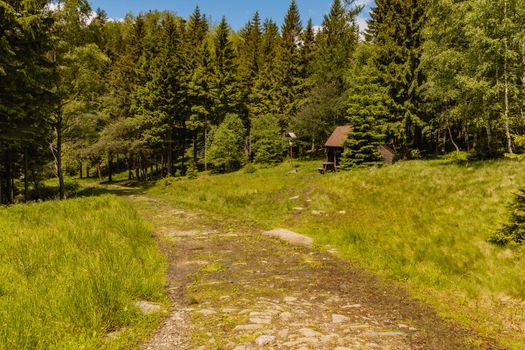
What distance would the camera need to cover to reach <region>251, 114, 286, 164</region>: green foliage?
1879 inches

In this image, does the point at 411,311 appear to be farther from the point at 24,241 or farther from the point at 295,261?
the point at 24,241

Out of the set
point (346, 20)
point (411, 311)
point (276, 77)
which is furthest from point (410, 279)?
point (346, 20)

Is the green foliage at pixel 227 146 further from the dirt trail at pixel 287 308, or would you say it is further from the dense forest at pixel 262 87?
the dirt trail at pixel 287 308

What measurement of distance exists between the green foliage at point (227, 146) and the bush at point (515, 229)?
124 feet

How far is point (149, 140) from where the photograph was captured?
44.5 meters

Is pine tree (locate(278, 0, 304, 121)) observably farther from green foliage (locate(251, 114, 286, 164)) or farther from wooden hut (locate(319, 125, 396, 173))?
wooden hut (locate(319, 125, 396, 173))

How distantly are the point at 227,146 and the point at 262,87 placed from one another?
654 inches

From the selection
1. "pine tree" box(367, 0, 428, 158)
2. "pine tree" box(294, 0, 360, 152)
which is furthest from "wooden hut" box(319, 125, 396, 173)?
"pine tree" box(294, 0, 360, 152)

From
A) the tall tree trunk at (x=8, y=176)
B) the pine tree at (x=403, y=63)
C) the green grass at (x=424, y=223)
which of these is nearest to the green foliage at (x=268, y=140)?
the pine tree at (x=403, y=63)

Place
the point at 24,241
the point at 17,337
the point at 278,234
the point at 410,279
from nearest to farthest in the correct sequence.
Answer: the point at 17,337 < the point at 410,279 < the point at 24,241 < the point at 278,234

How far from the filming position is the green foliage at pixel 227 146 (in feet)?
147

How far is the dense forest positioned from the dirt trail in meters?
5.21

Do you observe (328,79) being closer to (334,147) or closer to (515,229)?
(334,147)

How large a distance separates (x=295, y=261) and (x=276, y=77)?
162 ft
